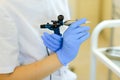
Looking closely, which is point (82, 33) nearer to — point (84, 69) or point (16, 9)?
point (16, 9)

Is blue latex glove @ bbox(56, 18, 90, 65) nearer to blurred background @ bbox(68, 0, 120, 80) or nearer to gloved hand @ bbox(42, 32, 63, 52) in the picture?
gloved hand @ bbox(42, 32, 63, 52)

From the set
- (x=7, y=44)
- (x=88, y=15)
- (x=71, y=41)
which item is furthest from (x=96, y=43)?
(x=88, y=15)

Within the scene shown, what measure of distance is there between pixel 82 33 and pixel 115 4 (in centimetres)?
149

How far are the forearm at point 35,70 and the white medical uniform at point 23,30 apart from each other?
24mm

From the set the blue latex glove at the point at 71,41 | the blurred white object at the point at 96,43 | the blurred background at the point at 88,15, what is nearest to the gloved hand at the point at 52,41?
the blue latex glove at the point at 71,41

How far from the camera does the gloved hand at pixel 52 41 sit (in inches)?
33.6

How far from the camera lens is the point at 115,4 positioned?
2.26m

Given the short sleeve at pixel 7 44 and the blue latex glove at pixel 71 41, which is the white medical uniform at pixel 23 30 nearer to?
the short sleeve at pixel 7 44

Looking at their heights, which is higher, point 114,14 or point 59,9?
point 59,9

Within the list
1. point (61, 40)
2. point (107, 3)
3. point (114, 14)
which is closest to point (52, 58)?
point (61, 40)

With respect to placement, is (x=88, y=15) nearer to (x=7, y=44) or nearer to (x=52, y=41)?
(x=52, y=41)

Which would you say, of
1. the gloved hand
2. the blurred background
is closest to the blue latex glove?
the gloved hand

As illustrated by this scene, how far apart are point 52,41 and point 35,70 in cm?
13

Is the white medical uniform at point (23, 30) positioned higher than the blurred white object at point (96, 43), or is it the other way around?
the white medical uniform at point (23, 30)
